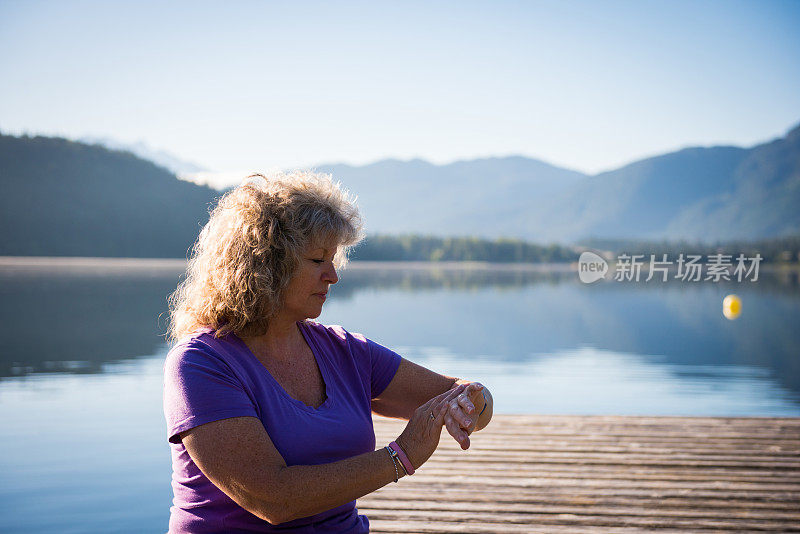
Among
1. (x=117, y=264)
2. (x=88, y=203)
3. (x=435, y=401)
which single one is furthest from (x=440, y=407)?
(x=117, y=264)

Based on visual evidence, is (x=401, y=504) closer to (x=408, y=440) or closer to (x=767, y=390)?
(x=408, y=440)

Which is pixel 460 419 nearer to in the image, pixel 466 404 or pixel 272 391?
pixel 466 404

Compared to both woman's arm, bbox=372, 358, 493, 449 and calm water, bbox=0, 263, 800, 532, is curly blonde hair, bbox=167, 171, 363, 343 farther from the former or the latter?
calm water, bbox=0, 263, 800, 532

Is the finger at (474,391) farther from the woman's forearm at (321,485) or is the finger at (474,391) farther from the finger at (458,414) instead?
the woman's forearm at (321,485)

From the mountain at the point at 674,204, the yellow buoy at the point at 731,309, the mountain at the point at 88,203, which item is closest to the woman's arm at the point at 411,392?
the yellow buoy at the point at 731,309

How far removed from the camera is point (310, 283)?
1.43m

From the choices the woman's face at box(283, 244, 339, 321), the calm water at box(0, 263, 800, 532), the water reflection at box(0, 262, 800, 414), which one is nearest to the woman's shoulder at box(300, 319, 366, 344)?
the woman's face at box(283, 244, 339, 321)

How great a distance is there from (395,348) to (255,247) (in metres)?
9.98

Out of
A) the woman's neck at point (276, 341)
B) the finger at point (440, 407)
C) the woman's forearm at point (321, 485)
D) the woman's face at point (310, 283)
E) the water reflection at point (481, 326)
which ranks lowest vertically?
the water reflection at point (481, 326)

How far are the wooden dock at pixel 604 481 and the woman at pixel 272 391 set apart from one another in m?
1.30

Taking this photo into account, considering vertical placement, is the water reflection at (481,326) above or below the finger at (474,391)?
below

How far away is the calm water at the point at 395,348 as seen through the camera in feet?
14.1

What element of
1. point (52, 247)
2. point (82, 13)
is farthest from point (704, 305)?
point (82, 13)

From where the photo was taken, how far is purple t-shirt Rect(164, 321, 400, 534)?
121 cm
